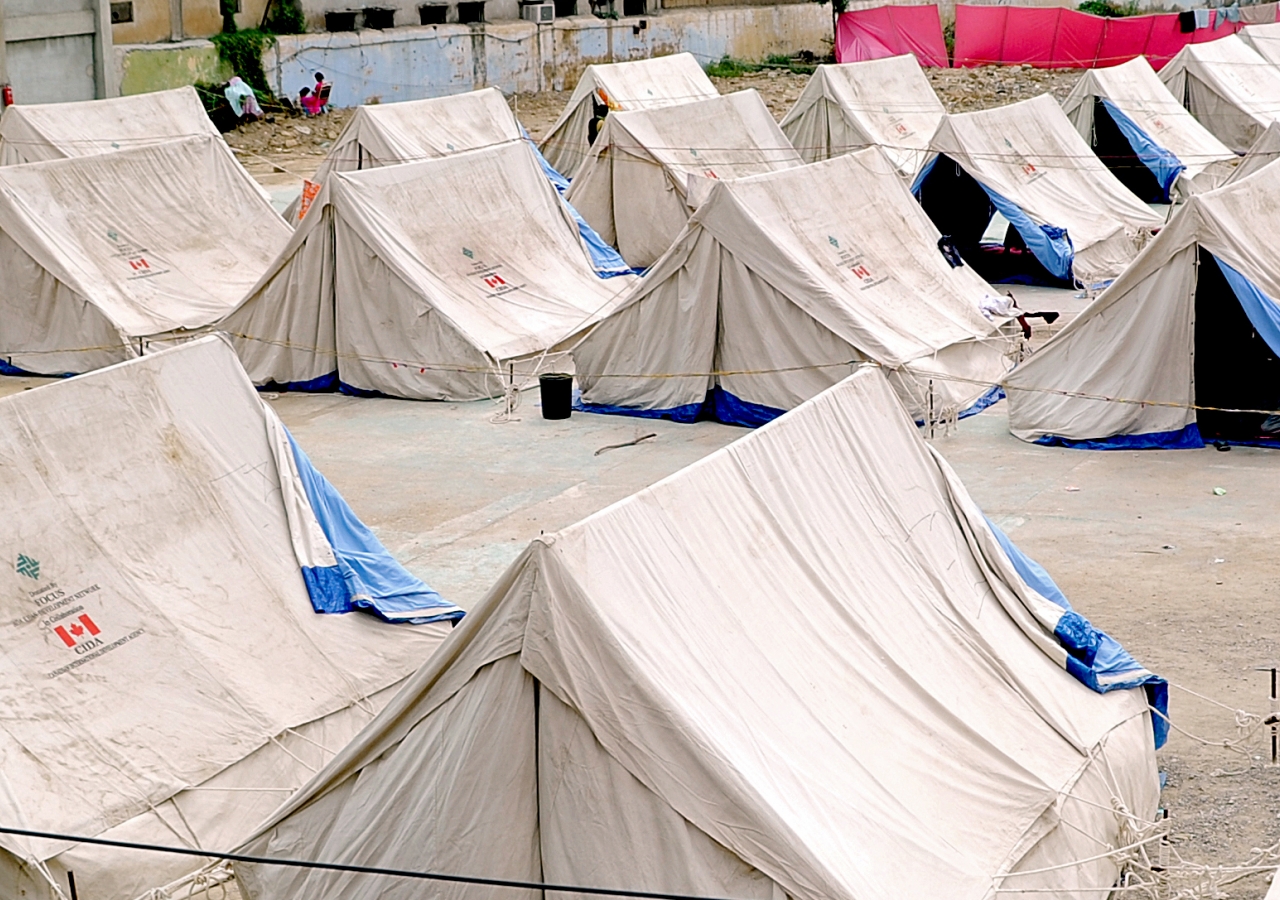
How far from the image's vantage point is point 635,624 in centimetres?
614

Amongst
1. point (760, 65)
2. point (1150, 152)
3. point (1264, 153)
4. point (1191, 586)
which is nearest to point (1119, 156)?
point (1150, 152)

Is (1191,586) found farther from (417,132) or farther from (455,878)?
(417,132)

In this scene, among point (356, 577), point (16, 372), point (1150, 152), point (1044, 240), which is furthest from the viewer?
point (1150, 152)

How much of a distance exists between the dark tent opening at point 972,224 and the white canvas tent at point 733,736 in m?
13.4

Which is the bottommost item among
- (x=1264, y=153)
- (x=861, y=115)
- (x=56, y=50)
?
(x=1264, y=153)

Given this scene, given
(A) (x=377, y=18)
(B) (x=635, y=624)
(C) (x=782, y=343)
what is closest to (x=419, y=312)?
(C) (x=782, y=343)

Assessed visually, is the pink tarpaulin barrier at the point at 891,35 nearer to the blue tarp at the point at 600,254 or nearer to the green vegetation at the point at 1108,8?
the green vegetation at the point at 1108,8

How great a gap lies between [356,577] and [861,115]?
56.6ft

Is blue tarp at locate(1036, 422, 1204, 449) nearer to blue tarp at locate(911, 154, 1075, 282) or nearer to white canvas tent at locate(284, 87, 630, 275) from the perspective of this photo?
blue tarp at locate(911, 154, 1075, 282)

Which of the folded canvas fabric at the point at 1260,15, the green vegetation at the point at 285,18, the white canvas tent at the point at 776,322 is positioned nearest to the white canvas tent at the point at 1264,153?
the white canvas tent at the point at 776,322

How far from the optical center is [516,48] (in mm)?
34500

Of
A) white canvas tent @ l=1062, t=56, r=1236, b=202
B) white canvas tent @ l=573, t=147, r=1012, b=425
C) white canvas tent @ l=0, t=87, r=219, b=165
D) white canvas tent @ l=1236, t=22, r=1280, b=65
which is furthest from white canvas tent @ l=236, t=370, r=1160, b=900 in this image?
white canvas tent @ l=1236, t=22, r=1280, b=65

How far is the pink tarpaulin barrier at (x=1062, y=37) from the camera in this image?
116 feet

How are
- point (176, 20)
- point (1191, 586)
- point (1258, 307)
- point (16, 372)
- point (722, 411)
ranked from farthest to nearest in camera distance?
point (176, 20) < point (16, 372) < point (722, 411) < point (1258, 307) < point (1191, 586)
